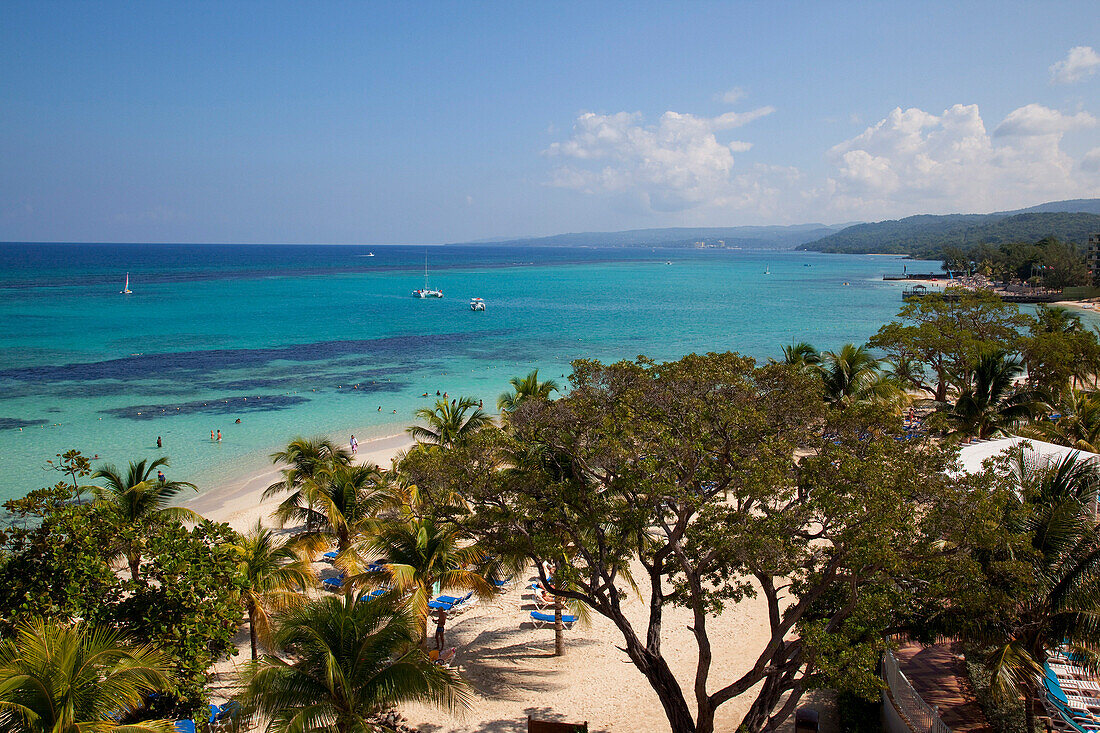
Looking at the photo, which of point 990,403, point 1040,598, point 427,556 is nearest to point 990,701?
point 1040,598

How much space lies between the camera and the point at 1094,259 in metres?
97.7

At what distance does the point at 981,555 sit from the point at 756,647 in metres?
6.07

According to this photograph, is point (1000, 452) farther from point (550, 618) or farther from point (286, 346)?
point (286, 346)

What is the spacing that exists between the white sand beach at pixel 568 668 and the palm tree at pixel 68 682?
581 centimetres

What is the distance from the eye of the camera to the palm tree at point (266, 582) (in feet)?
39.5

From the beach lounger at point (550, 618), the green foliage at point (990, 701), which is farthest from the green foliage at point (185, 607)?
the green foliage at point (990, 701)

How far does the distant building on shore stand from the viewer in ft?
302

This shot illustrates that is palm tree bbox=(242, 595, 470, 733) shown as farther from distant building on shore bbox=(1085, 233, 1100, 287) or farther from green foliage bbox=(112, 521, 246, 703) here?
distant building on shore bbox=(1085, 233, 1100, 287)

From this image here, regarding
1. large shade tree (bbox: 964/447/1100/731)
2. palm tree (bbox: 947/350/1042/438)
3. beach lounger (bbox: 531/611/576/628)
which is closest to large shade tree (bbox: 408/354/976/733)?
large shade tree (bbox: 964/447/1100/731)

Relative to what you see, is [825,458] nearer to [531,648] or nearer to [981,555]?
[981,555]

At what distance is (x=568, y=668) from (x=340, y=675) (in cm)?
696

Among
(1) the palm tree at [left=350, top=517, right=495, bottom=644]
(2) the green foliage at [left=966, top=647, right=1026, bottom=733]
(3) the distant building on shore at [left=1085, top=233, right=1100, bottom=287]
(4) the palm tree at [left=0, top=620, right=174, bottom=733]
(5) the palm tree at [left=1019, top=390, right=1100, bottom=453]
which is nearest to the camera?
(4) the palm tree at [left=0, top=620, right=174, bottom=733]

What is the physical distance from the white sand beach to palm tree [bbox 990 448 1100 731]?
10.4 feet

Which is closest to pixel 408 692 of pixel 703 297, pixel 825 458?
pixel 825 458
